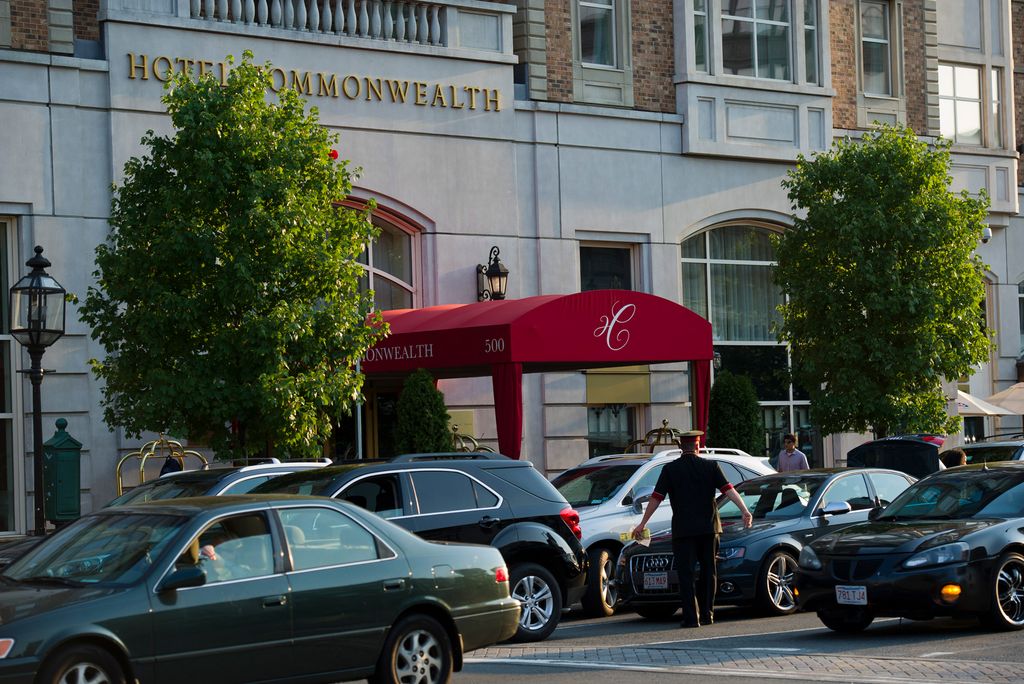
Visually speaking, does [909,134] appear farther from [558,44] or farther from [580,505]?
[580,505]

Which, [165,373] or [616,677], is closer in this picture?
[616,677]

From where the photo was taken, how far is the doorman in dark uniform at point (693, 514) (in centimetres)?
1354

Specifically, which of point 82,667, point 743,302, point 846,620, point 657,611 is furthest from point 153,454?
point 82,667

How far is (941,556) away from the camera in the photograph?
12484 mm

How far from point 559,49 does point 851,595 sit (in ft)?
47.6

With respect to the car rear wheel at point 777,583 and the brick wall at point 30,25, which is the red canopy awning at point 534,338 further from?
the brick wall at point 30,25

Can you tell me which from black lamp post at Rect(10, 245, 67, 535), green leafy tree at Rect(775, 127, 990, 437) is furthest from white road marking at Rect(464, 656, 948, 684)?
green leafy tree at Rect(775, 127, 990, 437)

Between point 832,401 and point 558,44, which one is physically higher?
point 558,44

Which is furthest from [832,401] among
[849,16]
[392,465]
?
[392,465]

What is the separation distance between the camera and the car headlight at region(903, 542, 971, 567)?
12453 millimetres

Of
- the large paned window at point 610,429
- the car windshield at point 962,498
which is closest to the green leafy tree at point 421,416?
the large paned window at point 610,429

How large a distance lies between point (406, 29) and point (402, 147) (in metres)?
1.81

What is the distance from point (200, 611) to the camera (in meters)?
8.89

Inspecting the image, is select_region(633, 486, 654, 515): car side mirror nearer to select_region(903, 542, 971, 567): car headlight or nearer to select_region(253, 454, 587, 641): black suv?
select_region(253, 454, 587, 641): black suv
